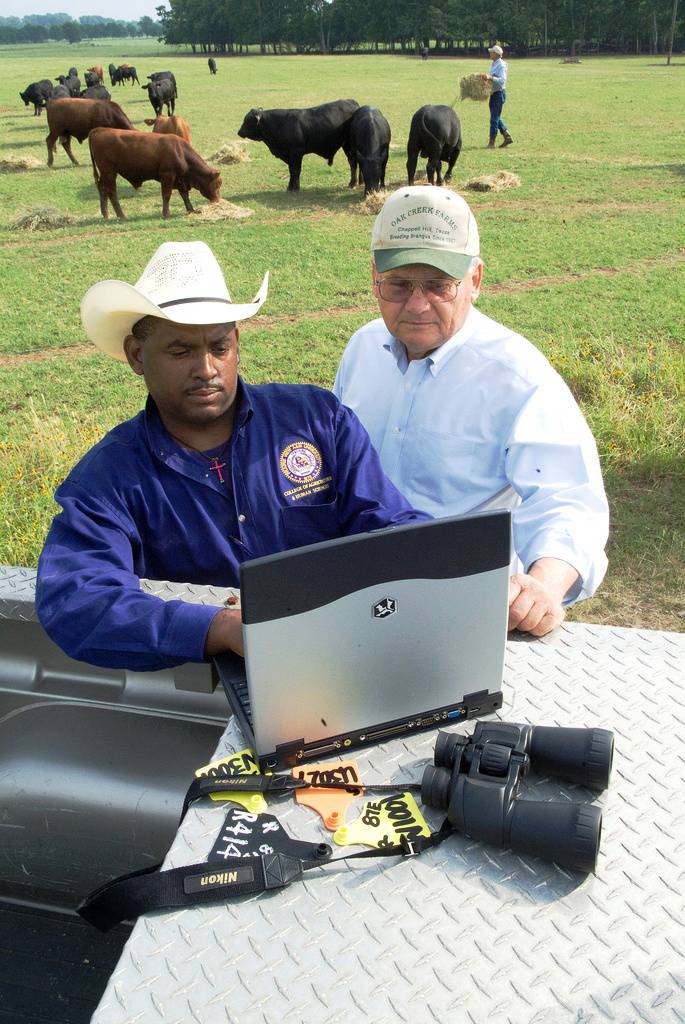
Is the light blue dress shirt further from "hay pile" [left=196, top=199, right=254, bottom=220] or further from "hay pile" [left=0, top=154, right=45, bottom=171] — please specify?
"hay pile" [left=0, top=154, right=45, bottom=171]

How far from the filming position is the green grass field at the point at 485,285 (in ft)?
18.3

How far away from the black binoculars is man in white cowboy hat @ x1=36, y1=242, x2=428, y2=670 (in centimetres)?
94

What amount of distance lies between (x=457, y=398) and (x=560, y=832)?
1.77m

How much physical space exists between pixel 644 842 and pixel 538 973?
1.04 feet

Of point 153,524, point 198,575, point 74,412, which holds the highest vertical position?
point 153,524

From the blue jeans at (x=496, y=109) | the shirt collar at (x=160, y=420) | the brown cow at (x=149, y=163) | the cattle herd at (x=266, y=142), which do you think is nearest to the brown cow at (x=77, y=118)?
the cattle herd at (x=266, y=142)

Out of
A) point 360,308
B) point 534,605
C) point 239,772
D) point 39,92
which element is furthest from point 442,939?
point 39,92

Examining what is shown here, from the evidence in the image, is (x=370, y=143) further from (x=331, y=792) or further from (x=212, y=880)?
(x=212, y=880)

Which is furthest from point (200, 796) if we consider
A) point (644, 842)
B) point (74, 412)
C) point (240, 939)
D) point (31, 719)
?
point (74, 412)

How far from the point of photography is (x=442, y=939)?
132 cm

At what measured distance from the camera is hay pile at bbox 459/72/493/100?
92.0 feet

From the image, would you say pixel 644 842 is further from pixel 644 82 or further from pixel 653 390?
pixel 644 82

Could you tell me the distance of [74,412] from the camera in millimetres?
7387

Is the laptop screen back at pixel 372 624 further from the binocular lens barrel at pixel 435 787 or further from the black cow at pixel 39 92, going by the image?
the black cow at pixel 39 92
